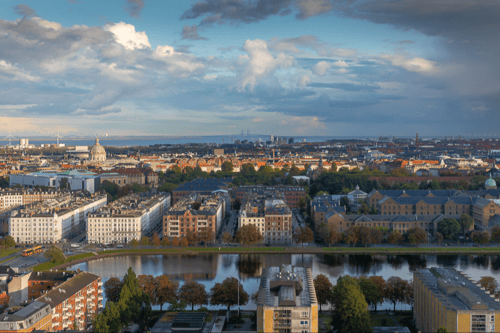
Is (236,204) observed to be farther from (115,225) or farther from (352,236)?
(352,236)

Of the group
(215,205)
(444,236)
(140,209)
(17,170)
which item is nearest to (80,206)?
(140,209)

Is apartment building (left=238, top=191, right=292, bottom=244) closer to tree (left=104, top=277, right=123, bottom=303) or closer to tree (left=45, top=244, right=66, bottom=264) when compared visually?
tree (left=45, top=244, right=66, bottom=264)

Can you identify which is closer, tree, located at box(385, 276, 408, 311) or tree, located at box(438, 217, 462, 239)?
tree, located at box(385, 276, 408, 311)

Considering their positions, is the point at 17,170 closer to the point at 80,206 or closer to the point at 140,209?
the point at 80,206

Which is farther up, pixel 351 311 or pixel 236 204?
pixel 351 311

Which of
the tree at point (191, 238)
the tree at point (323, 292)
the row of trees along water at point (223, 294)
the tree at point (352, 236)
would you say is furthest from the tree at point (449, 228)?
the tree at point (323, 292)

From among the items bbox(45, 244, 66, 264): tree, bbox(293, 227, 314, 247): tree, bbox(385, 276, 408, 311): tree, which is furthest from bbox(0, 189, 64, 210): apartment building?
bbox(385, 276, 408, 311): tree

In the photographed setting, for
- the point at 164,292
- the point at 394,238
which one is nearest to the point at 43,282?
the point at 164,292
